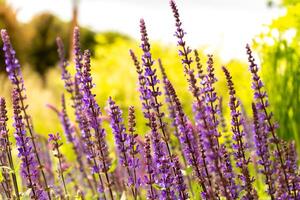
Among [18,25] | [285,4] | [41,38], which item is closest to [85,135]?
[285,4]

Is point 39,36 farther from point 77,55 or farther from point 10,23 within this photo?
point 77,55

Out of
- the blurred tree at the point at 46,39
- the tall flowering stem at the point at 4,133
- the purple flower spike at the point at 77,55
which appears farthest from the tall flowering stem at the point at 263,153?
the blurred tree at the point at 46,39

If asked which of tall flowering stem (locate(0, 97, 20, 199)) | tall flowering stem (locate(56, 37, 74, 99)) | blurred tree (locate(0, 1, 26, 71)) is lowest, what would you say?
tall flowering stem (locate(0, 97, 20, 199))

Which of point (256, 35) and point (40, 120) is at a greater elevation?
point (40, 120)

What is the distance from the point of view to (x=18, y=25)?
5250 centimetres

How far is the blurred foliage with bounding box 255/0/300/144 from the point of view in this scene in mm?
10359

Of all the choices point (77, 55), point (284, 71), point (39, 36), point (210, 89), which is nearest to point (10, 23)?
point (39, 36)

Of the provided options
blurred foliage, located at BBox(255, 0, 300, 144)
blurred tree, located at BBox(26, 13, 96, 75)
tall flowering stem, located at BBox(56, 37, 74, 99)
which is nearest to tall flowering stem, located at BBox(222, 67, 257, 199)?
tall flowering stem, located at BBox(56, 37, 74, 99)

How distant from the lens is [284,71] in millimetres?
10789

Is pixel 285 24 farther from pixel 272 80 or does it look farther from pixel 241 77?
pixel 241 77

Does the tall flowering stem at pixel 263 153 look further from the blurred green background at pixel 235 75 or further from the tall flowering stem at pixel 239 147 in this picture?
the blurred green background at pixel 235 75

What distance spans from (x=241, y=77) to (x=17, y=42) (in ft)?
125

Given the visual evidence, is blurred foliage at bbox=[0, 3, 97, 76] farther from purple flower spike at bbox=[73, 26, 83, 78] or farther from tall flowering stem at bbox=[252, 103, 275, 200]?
tall flowering stem at bbox=[252, 103, 275, 200]

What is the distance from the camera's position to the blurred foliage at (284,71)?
34.0 ft
